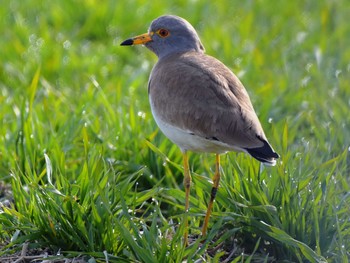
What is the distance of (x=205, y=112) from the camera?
4.57 m

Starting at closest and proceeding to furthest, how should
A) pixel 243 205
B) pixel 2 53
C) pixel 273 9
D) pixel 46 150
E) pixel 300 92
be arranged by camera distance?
pixel 243 205 < pixel 46 150 < pixel 300 92 < pixel 2 53 < pixel 273 9

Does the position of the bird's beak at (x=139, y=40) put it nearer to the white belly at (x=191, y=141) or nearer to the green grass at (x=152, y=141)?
the green grass at (x=152, y=141)

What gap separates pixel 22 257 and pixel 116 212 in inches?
21.9

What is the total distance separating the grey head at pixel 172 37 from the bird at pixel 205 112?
1.13 feet

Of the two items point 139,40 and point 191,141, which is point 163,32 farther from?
point 191,141

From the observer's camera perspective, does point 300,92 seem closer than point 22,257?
No

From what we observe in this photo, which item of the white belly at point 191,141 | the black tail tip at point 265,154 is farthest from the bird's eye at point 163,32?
the black tail tip at point 265,154

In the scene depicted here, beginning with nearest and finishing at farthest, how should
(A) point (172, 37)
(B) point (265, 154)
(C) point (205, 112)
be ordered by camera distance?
(B) point (265, 154) → (C) point (205, 112) → (A) point (172, 37)

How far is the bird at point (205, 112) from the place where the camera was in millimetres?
4438

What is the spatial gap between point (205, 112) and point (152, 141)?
3.95ft

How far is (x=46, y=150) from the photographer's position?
5504 mm

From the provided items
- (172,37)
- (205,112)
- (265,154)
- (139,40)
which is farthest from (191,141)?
(139,40)

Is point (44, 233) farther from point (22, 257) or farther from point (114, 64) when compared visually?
point (114, 64)

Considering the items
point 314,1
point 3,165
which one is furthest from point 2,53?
point 314,1
